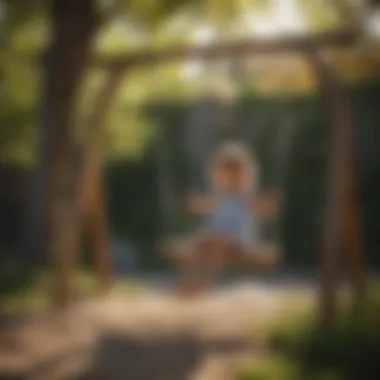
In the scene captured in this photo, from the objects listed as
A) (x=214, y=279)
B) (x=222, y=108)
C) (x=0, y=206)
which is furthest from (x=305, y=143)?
(x=0, y=206)

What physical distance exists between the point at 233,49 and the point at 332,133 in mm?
204

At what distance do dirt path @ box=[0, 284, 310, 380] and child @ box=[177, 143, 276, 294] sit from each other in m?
0.04

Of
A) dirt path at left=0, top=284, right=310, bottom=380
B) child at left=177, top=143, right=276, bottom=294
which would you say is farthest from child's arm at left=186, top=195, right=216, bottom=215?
dirt path at left=0, top=284, right=310, bottom=380

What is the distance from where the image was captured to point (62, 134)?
1497 mm

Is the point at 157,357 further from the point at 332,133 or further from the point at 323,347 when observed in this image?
the point at 332,133

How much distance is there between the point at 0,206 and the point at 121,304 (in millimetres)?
255

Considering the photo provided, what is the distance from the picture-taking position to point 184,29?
1.47 meters

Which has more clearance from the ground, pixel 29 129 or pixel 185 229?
pixel 29 129

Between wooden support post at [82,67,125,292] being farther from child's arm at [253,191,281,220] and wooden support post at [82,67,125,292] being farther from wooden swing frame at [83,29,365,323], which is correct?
child's arm at [253,191,281,220]

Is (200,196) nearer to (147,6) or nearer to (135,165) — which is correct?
(135,165)

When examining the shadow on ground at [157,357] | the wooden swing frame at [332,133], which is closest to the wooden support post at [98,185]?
Answer: the wooden swing frame at [332,133]

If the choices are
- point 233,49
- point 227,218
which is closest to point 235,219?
point 227,218

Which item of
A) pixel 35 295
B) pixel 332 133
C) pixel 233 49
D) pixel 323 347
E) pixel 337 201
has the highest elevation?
pixel 233 49

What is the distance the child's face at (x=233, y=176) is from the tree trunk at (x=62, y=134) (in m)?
0.23
